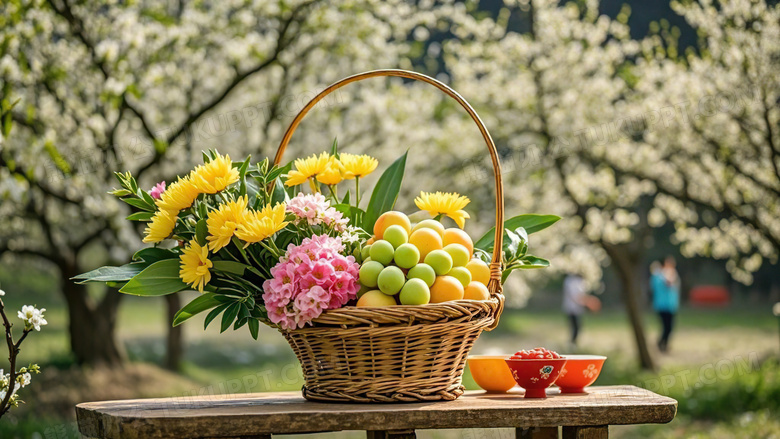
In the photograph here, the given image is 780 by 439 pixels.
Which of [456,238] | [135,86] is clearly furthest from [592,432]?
[135,86]

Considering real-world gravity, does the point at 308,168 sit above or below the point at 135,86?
below

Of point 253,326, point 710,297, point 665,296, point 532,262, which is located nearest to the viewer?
point 253,326

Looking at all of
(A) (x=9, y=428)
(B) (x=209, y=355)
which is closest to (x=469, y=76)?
(A) (x=9, y=428)

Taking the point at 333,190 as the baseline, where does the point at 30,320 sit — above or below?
below

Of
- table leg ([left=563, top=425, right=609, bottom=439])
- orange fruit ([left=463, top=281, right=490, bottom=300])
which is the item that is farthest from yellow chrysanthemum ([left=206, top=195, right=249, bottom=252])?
table leg ([left=563, top=425, right=609, bottom=439])

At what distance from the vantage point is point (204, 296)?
1.86 meters

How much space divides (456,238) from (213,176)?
64 cm

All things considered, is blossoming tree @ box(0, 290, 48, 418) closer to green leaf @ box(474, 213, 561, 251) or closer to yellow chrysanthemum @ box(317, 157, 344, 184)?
yellow chrysanthemum @ box(317, 157, 344, 184)

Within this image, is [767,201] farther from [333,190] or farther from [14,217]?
[14,217]

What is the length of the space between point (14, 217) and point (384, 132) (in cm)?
420

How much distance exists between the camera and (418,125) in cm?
991

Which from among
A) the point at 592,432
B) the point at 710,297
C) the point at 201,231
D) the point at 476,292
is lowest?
the point at 710,297

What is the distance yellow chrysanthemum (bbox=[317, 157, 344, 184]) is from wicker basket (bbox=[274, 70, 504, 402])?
A: 1.48 feet

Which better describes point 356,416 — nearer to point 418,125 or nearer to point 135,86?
point 135,86
